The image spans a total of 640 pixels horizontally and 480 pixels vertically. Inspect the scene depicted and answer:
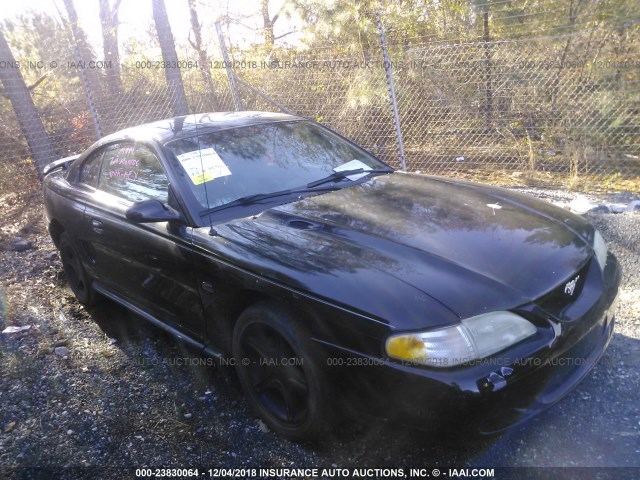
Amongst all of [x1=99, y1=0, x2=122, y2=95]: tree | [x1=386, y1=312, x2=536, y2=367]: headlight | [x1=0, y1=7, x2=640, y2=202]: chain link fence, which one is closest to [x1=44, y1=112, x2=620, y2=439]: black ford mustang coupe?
[x1=386, y1=312, x2=536, y2=367]: headlight

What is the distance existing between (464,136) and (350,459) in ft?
18.4

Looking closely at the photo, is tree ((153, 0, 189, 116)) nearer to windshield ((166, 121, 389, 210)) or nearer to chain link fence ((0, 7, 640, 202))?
chain link fence ((0, 7, 640, 202))

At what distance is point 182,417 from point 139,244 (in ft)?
3.59

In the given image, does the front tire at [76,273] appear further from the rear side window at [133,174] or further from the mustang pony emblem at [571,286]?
the mustang pony emblem at [571,286]

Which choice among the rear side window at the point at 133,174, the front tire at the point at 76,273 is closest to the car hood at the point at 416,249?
the rear side window at the point at 133,174

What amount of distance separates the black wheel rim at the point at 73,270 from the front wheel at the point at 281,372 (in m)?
2.18

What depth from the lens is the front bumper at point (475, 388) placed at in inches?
74.9

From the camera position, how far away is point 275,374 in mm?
2469

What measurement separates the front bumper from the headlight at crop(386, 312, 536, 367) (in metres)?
0.04

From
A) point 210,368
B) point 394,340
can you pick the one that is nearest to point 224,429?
point 210,368

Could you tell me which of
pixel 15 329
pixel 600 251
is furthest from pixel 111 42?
pixel 600 251

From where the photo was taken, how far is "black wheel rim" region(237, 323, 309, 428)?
2355 millimetres

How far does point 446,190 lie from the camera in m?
3.13

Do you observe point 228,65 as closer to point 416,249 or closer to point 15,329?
point 15,329
